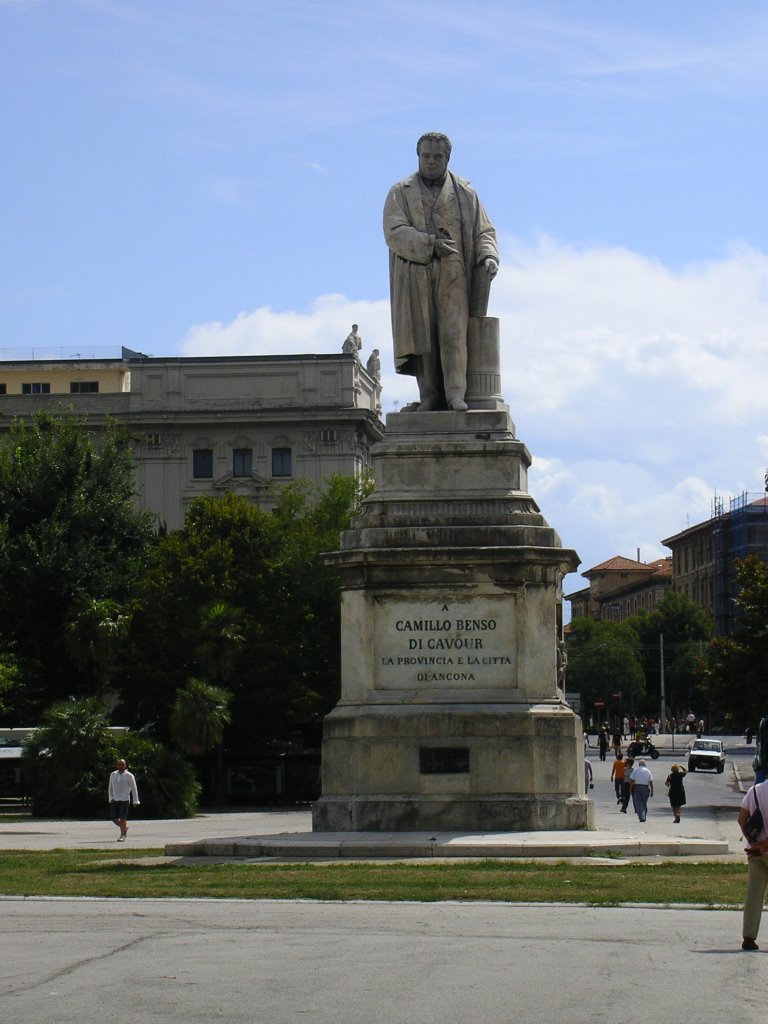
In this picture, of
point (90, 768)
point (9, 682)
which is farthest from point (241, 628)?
point (90, 768)

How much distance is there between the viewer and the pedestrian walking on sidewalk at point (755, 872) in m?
12.4

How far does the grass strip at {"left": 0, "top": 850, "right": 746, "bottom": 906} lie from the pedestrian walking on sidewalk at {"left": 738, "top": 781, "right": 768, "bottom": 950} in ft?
7.50

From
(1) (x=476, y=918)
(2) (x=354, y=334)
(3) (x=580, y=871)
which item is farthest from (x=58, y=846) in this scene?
(2) (x=354, y=334)

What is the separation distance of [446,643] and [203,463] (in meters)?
72.4

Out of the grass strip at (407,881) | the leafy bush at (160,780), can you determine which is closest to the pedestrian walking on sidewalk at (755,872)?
the grass strip at (407,881)

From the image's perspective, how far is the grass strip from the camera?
50.6 ft

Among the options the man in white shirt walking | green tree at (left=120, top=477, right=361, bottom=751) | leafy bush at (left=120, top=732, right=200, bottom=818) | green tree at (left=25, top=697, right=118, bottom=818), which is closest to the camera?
the man in white shirt walking

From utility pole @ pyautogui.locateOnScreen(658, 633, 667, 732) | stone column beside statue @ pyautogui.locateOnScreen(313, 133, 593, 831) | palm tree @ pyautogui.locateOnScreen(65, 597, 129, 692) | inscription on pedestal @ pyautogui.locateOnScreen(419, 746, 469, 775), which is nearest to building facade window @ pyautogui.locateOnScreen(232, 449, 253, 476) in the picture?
palm tree @ pyautogui.locateOnScreen(65, 597, 129, 692)

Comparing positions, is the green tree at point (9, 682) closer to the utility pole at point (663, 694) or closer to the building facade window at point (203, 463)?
the building facade window at point (203, 463)

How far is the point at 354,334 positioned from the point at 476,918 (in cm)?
8272

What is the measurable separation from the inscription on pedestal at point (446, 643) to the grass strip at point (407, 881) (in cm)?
329

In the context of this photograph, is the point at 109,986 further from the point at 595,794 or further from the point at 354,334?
the point at 354,334

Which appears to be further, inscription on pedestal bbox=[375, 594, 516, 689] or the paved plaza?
inscription on pedestal bbox=[375, 594, 516, 689]

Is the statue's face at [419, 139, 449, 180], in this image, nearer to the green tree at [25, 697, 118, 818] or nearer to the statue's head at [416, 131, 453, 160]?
the statue's head at [416, 131, 453, 160]
